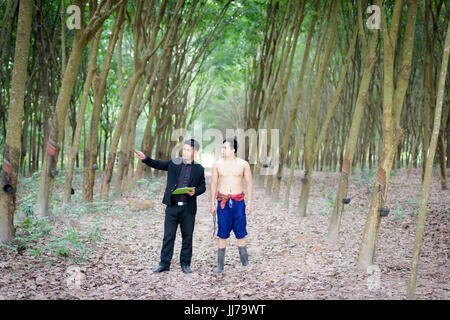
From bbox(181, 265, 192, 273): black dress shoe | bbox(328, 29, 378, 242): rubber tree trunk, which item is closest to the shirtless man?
bbox(181, 265, 192, 273): black dress shoe

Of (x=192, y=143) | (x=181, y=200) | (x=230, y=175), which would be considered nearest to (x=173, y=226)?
(x=181, y=200)

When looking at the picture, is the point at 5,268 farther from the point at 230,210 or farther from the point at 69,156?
the point at 69,156

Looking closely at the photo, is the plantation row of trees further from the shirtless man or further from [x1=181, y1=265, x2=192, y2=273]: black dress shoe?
[x1=181, y1=265, x2=192, y2=273]: black dress shoe

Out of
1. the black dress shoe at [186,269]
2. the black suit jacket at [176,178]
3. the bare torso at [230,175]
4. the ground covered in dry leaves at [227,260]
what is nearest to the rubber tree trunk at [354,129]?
the ground covered in dry leaves at [227,260]

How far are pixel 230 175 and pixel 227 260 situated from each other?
1516mm

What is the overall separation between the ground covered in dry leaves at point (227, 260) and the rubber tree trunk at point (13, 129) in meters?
0.37

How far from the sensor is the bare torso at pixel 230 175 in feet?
16.7

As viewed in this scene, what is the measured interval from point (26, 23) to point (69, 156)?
424 cm

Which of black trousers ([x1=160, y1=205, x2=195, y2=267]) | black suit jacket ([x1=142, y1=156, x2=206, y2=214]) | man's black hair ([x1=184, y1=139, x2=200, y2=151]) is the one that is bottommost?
black trousers ([x1=160, y1=205, x2=195, y2=267])

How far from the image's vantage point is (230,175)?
5.11 m

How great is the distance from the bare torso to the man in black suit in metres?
0.28

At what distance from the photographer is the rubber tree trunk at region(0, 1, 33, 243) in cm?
486
